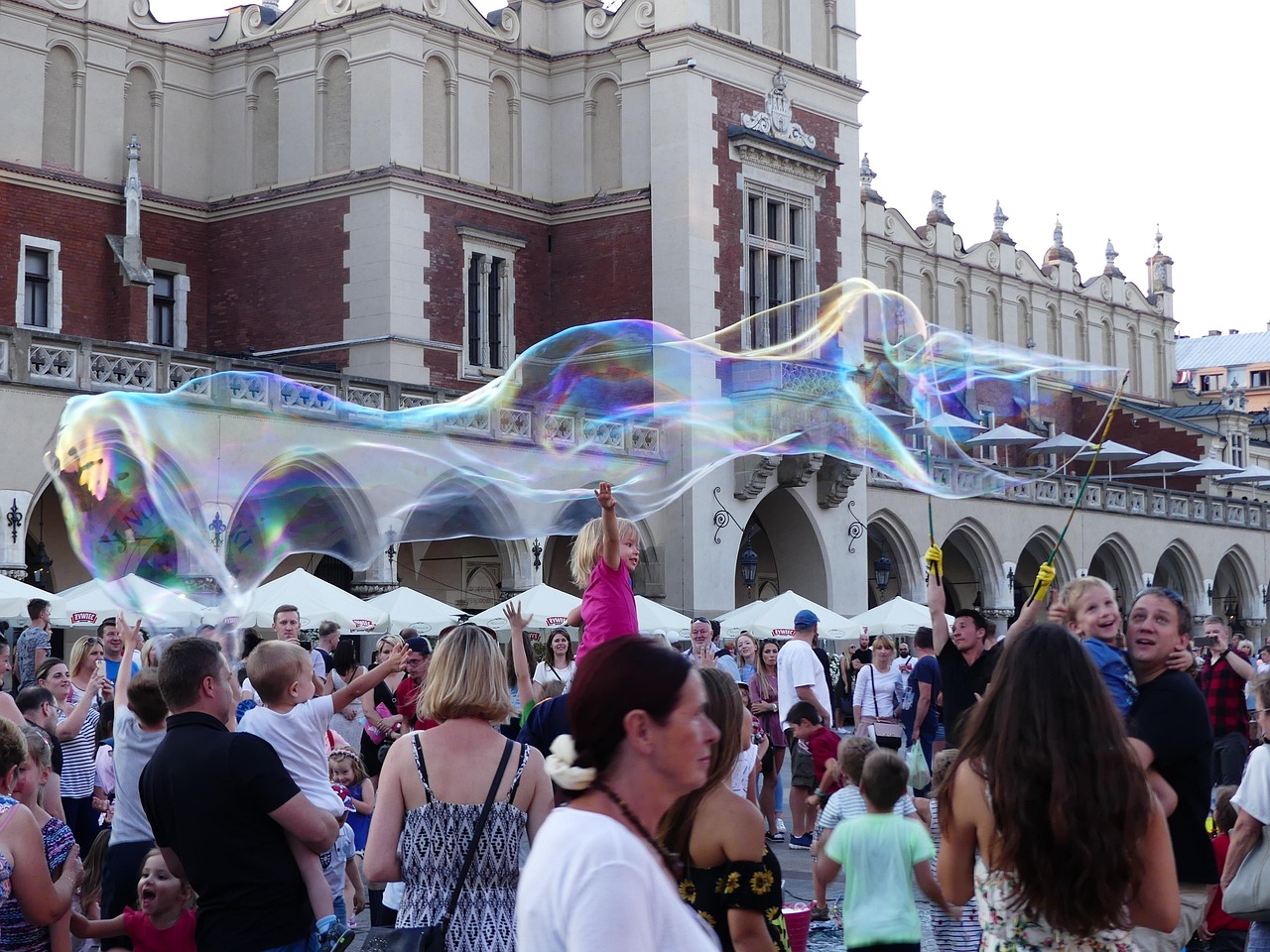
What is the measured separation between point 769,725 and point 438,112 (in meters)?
16.4

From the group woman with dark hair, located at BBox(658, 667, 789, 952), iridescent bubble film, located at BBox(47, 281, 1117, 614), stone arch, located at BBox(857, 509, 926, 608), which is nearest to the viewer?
woman with dark hair, located at BBox(658, 667, 789, 952)

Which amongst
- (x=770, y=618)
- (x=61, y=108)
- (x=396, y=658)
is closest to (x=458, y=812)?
(x=396, y=658)

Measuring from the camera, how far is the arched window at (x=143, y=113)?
2823 cm

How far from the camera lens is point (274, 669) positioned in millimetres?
5754

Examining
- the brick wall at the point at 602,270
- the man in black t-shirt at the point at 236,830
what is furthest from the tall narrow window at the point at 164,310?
the man in black t-shirt at the point at 236,830

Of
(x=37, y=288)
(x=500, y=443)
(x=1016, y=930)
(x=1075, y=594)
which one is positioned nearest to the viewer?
(x=1016, y=930)

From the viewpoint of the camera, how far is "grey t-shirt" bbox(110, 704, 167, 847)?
6078mm

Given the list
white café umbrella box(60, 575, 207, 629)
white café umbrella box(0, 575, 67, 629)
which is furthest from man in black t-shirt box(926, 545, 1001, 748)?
white café umbrella box(0, 575, 67, 629)

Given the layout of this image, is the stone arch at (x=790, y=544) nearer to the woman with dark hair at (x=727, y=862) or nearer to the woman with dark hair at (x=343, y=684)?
the woman with dark hair at (x=343, y=684)

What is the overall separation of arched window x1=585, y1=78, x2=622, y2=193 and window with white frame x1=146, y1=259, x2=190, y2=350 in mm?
7287

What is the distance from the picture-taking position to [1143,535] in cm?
4100

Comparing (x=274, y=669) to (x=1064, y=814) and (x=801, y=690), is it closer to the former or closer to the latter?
(x=1064, y=814)

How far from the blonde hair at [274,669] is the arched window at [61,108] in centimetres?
2293

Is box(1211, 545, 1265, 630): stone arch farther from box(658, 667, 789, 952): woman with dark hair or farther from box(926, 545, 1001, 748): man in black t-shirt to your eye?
box(658, 667, 789, 952): woman with dark hair
